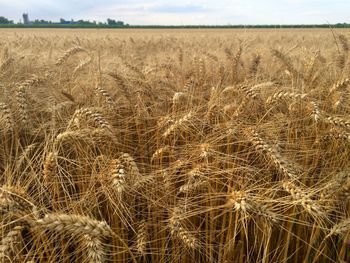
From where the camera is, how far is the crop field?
140cm

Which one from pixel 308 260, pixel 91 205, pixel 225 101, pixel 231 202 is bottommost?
pixel 308 260

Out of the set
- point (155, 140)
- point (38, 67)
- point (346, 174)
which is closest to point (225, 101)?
point (155, 140)

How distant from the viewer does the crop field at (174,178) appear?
1401 millimetres

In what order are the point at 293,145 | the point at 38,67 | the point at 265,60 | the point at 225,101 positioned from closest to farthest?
the point at 293,145 → the point at 225,101 → the point at 38,67 → the point at 265,60

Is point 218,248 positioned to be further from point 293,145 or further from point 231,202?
point 293,145

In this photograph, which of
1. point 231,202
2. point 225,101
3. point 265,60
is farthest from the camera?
point 265,60

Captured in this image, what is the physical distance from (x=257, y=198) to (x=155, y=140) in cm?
84

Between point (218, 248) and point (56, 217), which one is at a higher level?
point (56, 217)

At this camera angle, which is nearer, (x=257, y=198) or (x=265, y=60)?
(x=257, y=198)

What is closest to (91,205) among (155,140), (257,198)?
(155,140)

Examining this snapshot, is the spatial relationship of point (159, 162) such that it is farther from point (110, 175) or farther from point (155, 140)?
point (110, 175)

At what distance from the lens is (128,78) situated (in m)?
2.63

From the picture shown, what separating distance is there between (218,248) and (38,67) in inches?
94.5

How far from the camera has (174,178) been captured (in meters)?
1.71
